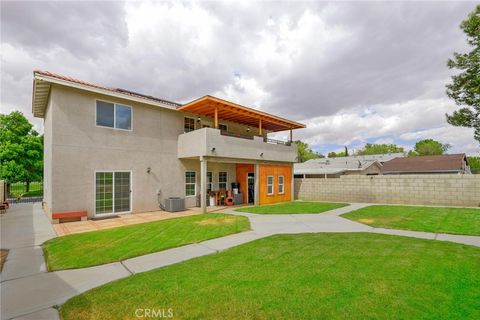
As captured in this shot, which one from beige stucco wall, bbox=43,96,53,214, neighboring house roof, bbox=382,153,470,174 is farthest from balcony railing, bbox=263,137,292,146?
neighboring house roof, bbox=382,153,470,174

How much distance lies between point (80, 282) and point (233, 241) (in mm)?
3923

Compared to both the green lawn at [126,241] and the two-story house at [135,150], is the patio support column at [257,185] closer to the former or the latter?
the two-story house at [135,150]

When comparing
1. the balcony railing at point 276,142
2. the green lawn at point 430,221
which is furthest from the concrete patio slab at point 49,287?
the balcony railing at point 276,142

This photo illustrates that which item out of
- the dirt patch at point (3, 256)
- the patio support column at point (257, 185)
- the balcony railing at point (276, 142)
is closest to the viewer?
the dirt patch at point (3, 256)

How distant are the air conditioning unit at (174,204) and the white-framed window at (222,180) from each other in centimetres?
390

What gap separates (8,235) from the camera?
26.1 ft

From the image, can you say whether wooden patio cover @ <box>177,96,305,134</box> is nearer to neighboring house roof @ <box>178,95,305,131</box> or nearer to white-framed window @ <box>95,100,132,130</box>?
neighboring house roof @ <box>178,95,305,131</box>

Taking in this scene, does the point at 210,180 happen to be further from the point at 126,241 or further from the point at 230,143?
the point at 126,241

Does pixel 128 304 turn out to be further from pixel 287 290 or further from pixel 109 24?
pixel 109 24

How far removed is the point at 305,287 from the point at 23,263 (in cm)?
643

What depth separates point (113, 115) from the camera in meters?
12.1

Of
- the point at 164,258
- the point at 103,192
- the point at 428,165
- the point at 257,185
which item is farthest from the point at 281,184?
the point at 428,165

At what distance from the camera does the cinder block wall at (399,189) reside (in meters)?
13.6

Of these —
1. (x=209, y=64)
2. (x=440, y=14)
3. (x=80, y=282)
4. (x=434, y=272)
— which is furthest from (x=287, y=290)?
(x=209, y=64)
